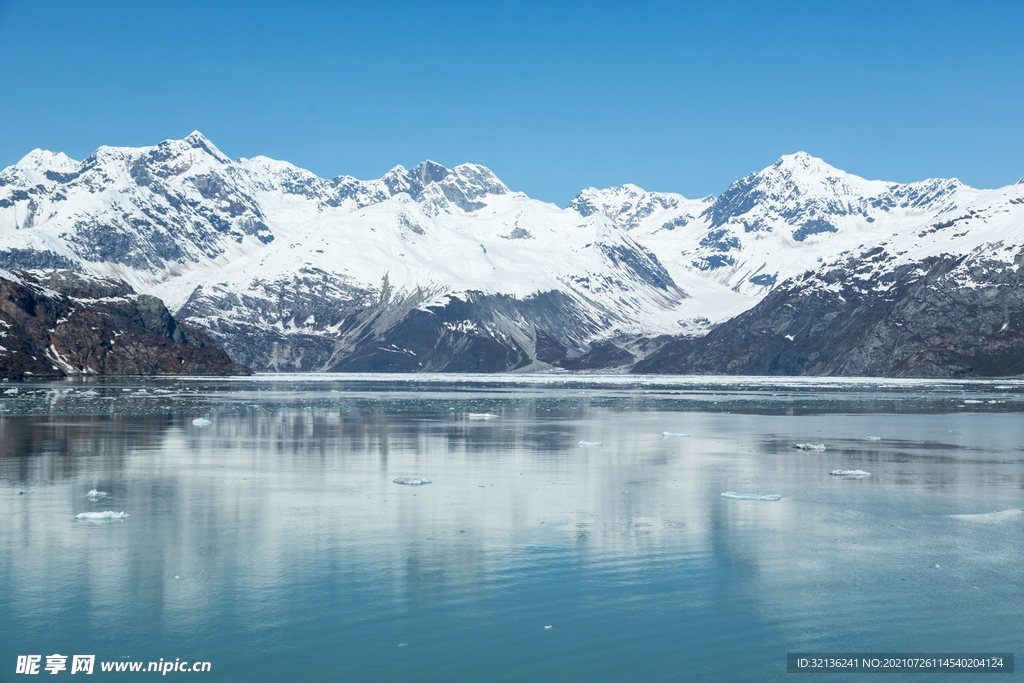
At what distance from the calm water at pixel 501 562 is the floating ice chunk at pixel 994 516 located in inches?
7.1

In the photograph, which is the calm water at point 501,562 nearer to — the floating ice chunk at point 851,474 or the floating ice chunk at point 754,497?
the floating ice chunk at point 851,474

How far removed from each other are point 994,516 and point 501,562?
19235mm

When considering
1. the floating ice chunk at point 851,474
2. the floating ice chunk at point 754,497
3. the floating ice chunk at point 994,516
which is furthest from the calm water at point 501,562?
the floating ice chunk at point 754,497

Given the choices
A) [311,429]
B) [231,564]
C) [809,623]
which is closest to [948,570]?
[809,623]

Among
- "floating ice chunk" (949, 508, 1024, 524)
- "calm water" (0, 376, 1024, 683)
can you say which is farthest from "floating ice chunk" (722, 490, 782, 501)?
"floating ice chunk" (949, 508, 1024, 524)

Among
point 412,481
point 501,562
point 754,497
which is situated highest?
point 412,481

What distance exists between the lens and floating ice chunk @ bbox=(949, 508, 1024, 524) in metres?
32.6

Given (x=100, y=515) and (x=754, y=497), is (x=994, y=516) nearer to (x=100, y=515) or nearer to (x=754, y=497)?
(x=754, y=497)

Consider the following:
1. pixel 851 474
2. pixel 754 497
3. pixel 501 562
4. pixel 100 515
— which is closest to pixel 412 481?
pixel 100 515

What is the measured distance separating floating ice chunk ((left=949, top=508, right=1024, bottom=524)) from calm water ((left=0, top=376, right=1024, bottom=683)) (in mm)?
181

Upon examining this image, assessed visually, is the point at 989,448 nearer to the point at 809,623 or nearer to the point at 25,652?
the point at 809,623

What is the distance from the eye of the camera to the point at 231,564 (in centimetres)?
2525

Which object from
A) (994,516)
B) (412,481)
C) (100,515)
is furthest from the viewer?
(412,481)

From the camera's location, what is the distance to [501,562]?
84.9 feet
